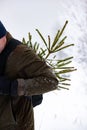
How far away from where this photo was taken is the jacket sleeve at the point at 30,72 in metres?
2.13

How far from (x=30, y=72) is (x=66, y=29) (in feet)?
31.1

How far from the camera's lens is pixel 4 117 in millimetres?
2256

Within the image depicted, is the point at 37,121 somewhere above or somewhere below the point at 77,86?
below

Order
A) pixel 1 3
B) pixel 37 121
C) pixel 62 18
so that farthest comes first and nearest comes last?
pixel 1 3
pixel 62 18
pixel 37 121

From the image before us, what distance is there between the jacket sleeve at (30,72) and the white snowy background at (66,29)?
8384mm

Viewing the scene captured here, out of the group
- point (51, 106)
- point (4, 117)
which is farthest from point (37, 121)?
point (4, 117)

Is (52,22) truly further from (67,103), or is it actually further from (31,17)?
(67,103)

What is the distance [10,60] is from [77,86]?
30.3 feet

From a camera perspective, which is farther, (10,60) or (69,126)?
(69,126)

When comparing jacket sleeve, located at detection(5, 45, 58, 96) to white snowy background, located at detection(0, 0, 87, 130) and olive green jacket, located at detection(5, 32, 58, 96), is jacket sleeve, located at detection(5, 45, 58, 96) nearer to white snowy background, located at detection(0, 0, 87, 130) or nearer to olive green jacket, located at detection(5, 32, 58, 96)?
olive green jacket, located at detection(5, 32, 58, 96)

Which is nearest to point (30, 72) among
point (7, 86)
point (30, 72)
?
point (30, 72)

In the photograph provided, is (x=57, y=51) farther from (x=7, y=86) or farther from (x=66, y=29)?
(x=66, y=29)

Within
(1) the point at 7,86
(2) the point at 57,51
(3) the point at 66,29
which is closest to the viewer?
(1) the point at 7,86

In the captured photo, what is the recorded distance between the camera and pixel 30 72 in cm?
215
